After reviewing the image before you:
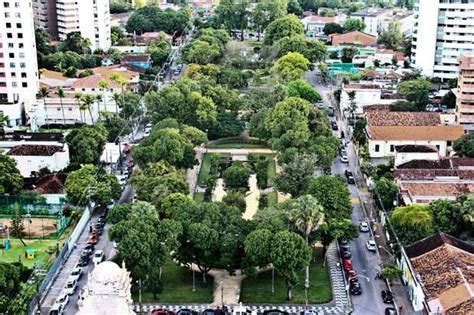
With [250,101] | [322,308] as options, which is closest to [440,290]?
[322,308]

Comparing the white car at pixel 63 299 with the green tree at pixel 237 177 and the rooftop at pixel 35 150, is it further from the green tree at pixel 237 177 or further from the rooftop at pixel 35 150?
the rooftop at pixel 35 150

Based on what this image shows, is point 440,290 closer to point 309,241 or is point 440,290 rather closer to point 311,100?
point 309,241

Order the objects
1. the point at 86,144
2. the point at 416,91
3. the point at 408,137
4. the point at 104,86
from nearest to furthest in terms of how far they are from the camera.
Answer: the point at 86,144 < the point at 408,137 < the point at 104,86 < the point at 416,91

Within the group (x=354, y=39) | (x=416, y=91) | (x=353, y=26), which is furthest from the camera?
(x=353, y=26)

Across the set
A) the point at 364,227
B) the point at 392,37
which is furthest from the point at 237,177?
the point at 392,37

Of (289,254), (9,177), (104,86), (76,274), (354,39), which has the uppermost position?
(354,39)

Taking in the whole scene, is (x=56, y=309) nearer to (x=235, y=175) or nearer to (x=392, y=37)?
(x=235, y=175)

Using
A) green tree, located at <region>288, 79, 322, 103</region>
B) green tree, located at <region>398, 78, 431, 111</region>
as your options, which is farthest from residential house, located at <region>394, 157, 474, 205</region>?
green tree, located at <region>288, 79, 322, 103</region>
